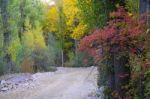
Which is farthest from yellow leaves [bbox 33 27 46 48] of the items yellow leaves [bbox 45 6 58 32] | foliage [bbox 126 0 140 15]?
foliage [bbox 126 0 140 15]

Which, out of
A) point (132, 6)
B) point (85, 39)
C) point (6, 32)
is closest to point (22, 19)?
point (6, 32)

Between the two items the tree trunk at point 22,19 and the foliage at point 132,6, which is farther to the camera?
the tree trunk at point 22,19

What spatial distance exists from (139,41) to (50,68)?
26.6m

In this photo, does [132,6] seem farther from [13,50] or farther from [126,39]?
[13,50]

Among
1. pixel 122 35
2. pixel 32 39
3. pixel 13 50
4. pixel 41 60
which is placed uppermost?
pixel 122 35

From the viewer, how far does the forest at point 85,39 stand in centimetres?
815

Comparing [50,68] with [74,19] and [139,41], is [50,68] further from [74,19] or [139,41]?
[139,41]

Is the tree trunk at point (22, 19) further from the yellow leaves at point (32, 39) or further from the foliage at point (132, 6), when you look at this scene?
the foliage at point (132, 6)

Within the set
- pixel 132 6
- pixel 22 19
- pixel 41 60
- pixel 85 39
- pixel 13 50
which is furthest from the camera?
pixel 22 19

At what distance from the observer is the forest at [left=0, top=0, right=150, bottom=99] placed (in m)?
8.15

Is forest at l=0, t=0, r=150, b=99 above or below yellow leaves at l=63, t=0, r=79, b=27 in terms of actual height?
below

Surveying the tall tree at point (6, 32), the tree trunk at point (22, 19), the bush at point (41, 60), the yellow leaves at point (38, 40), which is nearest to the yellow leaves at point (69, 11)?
the yellow leaves at point (38, 40)

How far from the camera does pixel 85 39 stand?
8797 millimetres

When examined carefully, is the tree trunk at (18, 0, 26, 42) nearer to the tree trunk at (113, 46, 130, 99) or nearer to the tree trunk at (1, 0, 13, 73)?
the tree trunk at (1, 0, 13, 73)
